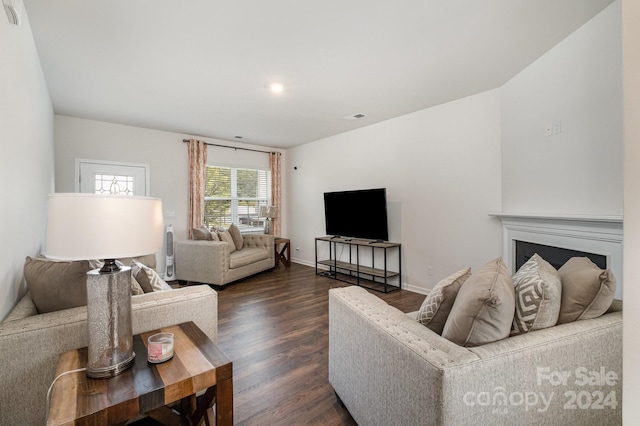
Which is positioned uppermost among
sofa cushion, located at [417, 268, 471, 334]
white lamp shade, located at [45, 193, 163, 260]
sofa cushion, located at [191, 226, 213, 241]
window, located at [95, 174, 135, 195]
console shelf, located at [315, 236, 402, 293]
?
window, located at [95, 174, 135, 195]

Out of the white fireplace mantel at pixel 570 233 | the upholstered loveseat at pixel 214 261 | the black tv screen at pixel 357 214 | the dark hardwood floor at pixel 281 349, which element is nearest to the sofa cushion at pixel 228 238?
the upholstered loveseat at pixel 214 261

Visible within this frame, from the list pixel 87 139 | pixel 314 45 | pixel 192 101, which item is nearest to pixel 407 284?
pixel 314 45

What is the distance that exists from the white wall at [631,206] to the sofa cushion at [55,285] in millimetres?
2108

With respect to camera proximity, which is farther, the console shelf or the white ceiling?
the console shelf

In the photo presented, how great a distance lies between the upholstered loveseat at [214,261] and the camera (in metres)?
4.27

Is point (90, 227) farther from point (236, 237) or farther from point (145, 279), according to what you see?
point (236, 237)

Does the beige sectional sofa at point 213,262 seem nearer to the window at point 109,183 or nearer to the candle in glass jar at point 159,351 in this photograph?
the window at point 109,183

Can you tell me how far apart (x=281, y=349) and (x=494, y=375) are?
6.03 feet

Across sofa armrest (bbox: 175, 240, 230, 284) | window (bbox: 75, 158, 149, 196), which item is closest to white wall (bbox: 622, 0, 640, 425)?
sofa armrest (bbox: 175, 240, 230, 284)

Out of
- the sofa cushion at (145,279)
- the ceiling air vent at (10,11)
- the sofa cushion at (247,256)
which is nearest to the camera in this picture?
the ceiling air vent at (10,11)

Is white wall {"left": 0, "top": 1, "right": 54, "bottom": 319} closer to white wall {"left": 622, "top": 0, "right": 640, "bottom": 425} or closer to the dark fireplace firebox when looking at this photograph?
white wall {"left": 622, "top": 0, "right": 640, "bottom": 425}

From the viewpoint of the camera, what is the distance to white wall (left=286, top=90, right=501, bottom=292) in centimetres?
333

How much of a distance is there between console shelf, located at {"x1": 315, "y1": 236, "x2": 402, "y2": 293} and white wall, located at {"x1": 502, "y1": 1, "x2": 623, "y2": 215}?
69.5 inches

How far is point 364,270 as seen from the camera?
14.7 feet
